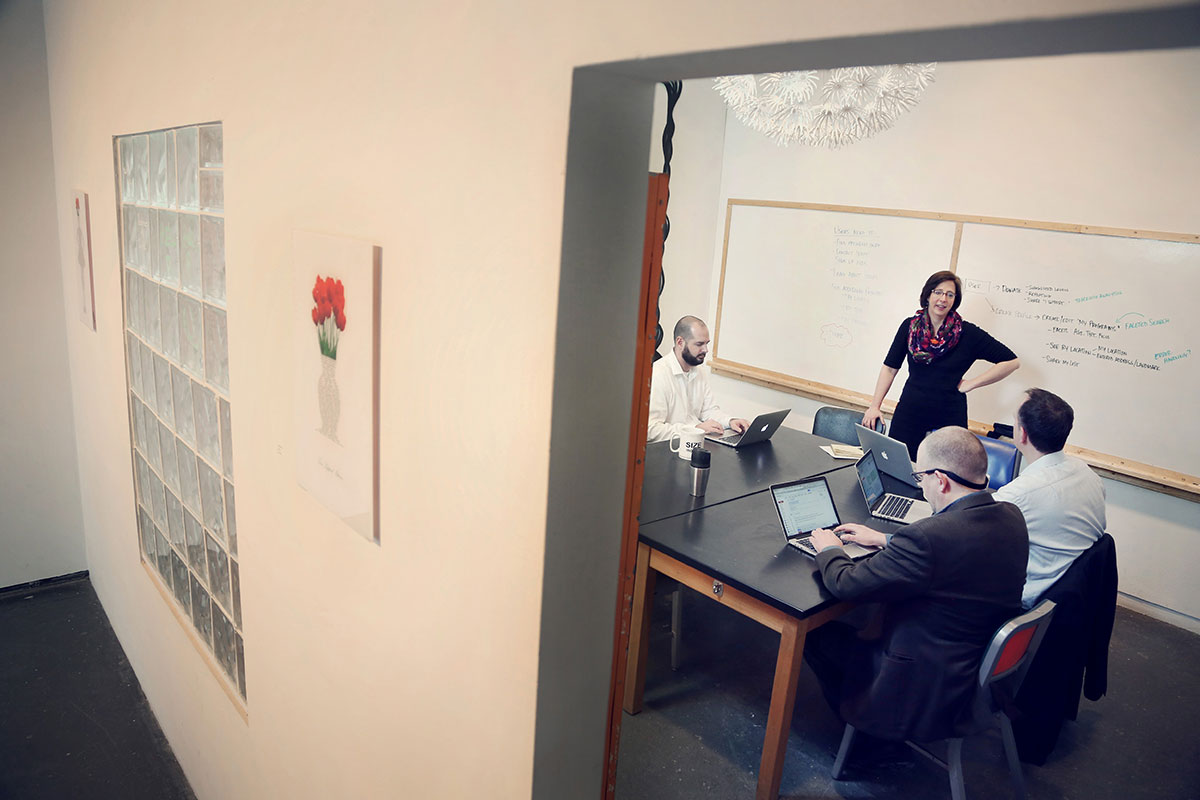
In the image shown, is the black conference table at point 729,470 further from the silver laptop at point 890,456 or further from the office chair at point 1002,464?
the office chair at point 1002,464

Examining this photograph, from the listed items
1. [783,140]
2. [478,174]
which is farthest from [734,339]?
[478,174]

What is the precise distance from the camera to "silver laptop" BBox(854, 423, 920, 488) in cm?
352

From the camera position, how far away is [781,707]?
261 centimetres

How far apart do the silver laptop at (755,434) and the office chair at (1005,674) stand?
1656 mm

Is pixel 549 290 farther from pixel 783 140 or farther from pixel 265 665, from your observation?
pixel 783 140

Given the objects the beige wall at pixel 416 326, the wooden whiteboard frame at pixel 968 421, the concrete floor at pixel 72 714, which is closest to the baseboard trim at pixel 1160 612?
the wooden whiteboard frame at pixel 968 421

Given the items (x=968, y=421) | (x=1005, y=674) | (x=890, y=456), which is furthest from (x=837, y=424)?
(x=1005, y=674)

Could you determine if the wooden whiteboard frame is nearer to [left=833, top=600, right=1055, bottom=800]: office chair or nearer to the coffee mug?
the coffee mug

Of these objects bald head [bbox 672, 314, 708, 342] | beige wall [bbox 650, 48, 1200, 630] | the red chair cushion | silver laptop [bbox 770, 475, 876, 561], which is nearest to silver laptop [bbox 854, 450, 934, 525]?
silver laptop [bbox 770, 475, 876, 561]

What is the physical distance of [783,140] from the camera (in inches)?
139

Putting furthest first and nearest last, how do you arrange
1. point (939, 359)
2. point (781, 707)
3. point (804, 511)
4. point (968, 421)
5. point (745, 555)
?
point (968, 421) → point (939, 359) → point (804, 511) → point (745, 555) → point (781, 707)

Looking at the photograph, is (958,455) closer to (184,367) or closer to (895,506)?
(895,506)

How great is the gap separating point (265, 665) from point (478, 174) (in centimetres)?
170

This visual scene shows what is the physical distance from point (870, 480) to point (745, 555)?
3.26ft
